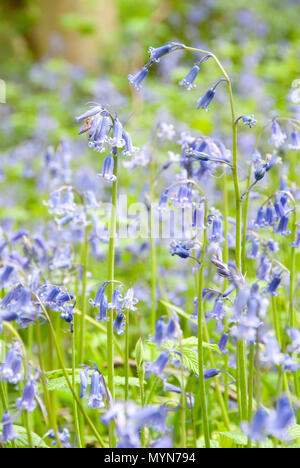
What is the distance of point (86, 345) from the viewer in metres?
3.37

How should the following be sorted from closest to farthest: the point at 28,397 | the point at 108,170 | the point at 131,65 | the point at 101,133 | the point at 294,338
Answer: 1. the point at 294,338
2. the point at 28,397
3. the point at 101,133
4. the point at 108,170
5. the point at 131,65

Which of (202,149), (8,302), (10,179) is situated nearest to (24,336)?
(8,302)

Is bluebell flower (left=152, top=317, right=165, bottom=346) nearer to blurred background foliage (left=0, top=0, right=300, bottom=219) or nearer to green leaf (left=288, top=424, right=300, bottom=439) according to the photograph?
green leaf (left=288, top=424, right=300, bottom=439)

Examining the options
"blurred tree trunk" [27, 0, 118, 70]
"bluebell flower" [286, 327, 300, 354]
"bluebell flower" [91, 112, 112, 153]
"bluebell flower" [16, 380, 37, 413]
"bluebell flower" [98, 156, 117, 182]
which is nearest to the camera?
"bluebell flower" [286, 327, 300, 354]

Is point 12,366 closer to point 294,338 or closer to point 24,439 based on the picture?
point 24,439

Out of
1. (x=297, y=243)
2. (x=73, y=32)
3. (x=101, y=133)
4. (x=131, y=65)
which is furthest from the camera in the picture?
(x=73, y=32)

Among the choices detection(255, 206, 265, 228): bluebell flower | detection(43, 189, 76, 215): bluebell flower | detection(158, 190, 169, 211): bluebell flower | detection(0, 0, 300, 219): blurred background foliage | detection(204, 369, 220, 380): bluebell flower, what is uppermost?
detection(0, 0, 300, 219): blurred background foliage

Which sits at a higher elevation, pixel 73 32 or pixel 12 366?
pixel 73 32

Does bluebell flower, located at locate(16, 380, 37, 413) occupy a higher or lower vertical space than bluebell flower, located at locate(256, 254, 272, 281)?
lower

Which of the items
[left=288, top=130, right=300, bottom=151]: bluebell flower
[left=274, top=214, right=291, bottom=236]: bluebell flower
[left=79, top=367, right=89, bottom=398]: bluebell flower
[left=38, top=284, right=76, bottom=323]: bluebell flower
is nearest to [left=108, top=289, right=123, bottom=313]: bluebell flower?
[left=38, top=284, right=76, bottom=323]: bluebell flower

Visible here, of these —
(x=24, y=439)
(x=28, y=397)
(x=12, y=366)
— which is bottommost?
(x=24, y=439)

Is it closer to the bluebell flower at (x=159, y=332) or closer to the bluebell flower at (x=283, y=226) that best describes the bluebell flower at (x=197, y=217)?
the bluebell flower at (x=283, y=226)

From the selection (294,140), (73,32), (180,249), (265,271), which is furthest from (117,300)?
(73,32)

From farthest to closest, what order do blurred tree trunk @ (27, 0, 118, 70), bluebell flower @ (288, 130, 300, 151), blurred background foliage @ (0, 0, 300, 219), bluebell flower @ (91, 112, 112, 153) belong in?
blurred tree trunk @ (27, 0, 118, 70), blurred background foliage @ (0, 0, 300, 219), bluebell flower @ (288, 130, 300, 151), bluebell flower @ (91, 112, 112, 153)
